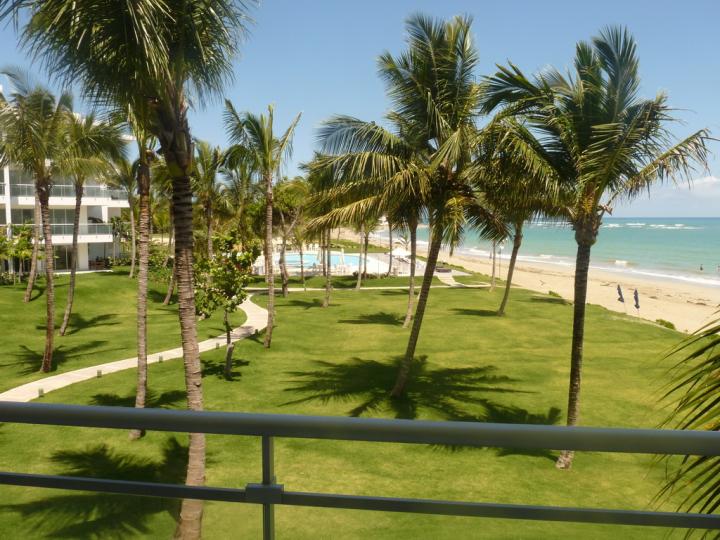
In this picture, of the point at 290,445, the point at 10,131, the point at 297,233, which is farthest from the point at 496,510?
the point at 297,233

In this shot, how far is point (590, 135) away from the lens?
1142 centimetres

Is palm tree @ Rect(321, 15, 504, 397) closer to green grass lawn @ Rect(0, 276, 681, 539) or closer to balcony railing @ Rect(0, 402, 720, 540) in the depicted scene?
green grass lawn @ Rect(0, 276, 681, 539)

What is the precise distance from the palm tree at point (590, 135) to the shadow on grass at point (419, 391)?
2.66 m

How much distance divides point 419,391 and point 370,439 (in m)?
15.3

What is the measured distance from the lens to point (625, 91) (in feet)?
36.5

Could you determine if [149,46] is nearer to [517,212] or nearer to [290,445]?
[290,445]

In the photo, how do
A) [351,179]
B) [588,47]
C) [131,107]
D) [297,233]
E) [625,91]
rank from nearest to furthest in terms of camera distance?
[131,107] → [625,91] → [588,47] → [351,179] → [297,233]

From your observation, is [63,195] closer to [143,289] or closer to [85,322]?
→ [85,322]

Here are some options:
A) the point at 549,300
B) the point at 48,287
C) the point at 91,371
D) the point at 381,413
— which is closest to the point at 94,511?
the point at 381,413

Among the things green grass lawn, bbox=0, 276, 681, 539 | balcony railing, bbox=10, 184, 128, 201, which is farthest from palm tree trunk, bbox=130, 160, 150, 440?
balcony railing, bbox=10, 184, 128, 201

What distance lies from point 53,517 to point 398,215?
14082mm

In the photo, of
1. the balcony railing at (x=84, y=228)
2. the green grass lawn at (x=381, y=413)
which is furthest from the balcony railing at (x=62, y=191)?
the green grass lawn at (x=381, y=413)

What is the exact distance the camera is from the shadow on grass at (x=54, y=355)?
19.6 metres

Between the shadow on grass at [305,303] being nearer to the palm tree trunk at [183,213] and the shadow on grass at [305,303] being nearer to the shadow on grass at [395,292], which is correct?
the shadow on grass at [395,292]
